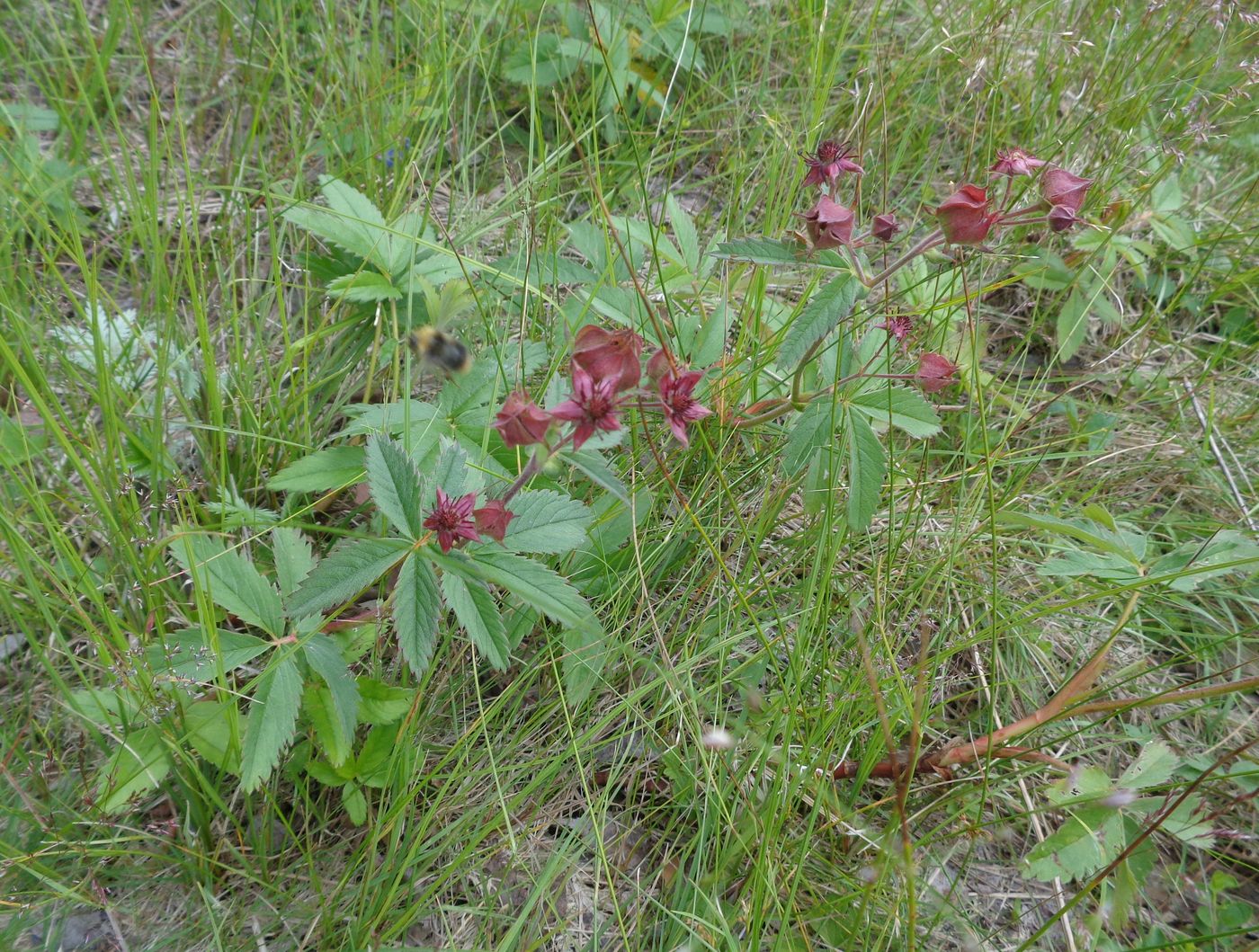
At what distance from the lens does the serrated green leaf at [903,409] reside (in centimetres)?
171

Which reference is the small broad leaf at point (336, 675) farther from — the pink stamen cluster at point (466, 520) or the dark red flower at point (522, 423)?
the dark red flower at point (522, 423)

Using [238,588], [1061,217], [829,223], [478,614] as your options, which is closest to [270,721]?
[238,588]

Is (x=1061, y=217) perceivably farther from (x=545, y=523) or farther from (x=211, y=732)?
(x=211, y=732)

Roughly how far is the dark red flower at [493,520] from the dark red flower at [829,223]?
2.31 ft

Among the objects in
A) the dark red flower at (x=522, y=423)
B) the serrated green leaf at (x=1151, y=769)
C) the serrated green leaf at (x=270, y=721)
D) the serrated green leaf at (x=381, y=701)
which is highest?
the dark red flower at (x=522, y=423)

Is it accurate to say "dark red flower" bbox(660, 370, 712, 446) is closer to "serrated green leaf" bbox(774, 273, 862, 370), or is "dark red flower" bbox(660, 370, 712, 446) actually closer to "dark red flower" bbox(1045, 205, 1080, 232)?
"serrated green leaf" bbox(774, 273, 862, 370)

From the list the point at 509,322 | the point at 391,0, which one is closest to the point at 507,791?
the point at 509,322

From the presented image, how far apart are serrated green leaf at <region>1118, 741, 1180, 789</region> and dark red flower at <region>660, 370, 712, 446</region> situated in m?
1.10

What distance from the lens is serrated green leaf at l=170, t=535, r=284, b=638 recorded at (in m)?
1.55

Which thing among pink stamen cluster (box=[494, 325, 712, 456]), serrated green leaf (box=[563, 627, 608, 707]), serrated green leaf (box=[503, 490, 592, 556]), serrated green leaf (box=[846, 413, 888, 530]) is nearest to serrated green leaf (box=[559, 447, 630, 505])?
pink stamen cluster (box=[494, 325, 712, 456])

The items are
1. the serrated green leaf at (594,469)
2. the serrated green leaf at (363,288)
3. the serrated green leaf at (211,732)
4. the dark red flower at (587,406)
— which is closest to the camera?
the dark red flower at (587,406)

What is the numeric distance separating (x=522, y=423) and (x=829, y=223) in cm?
64

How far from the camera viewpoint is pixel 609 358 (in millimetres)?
1220

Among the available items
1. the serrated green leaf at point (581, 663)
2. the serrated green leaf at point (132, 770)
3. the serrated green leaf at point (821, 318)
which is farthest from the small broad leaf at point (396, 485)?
the serrated green leaf at point (821, 318)
